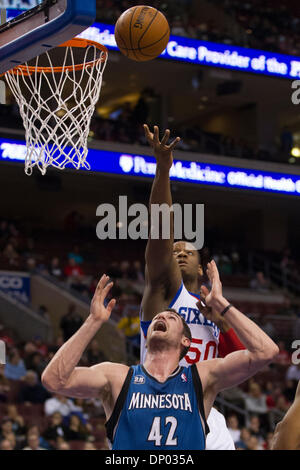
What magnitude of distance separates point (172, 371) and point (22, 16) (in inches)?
95.8

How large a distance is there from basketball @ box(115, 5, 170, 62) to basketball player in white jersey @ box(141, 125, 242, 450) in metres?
1.17

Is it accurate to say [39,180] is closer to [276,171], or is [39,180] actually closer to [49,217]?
[49,217]

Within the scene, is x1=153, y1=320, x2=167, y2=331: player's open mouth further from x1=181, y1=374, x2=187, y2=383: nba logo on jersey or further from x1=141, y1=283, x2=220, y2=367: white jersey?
x1=141, y1=283, x2=220, y2=367: white jersey

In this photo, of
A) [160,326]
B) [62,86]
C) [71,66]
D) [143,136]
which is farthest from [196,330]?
[143,136]

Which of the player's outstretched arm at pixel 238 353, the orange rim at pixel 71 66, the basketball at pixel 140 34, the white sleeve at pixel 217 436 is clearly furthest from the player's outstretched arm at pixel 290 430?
the orange rim at pixel 71 66

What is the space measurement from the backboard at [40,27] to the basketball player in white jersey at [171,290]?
0.69 m

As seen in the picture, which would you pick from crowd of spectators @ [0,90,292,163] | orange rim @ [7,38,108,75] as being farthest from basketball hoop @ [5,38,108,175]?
crowd of spectators @ [0,90,292,163]

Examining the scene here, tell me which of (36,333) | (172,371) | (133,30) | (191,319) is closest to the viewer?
(172,371)

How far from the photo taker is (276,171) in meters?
18.8

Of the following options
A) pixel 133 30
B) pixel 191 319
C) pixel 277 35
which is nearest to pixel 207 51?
pixel 277 35

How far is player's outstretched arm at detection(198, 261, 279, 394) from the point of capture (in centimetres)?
385

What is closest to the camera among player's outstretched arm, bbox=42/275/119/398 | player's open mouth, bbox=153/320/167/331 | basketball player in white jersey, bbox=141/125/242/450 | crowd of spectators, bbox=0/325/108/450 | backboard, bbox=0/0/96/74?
player's outstretched arm, bbox=42/275/119/398

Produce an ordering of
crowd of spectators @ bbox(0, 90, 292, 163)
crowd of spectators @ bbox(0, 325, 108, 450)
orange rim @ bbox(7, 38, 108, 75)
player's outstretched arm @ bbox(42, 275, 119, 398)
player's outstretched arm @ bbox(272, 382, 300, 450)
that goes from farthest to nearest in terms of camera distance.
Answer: crowd of spectators @ bbox(0, 90, 292, 163) → crowd of spectators @ bbox(0, 325, 108, 450) → orange rim @ bbox(7, 38, 108, 75) → player's outstretched arm @ bbox(42, 275, 119, 398) → player's outstretched arm @ bbox(272, 382, 300, 450)

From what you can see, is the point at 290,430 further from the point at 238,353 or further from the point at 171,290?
the point at 171,290
